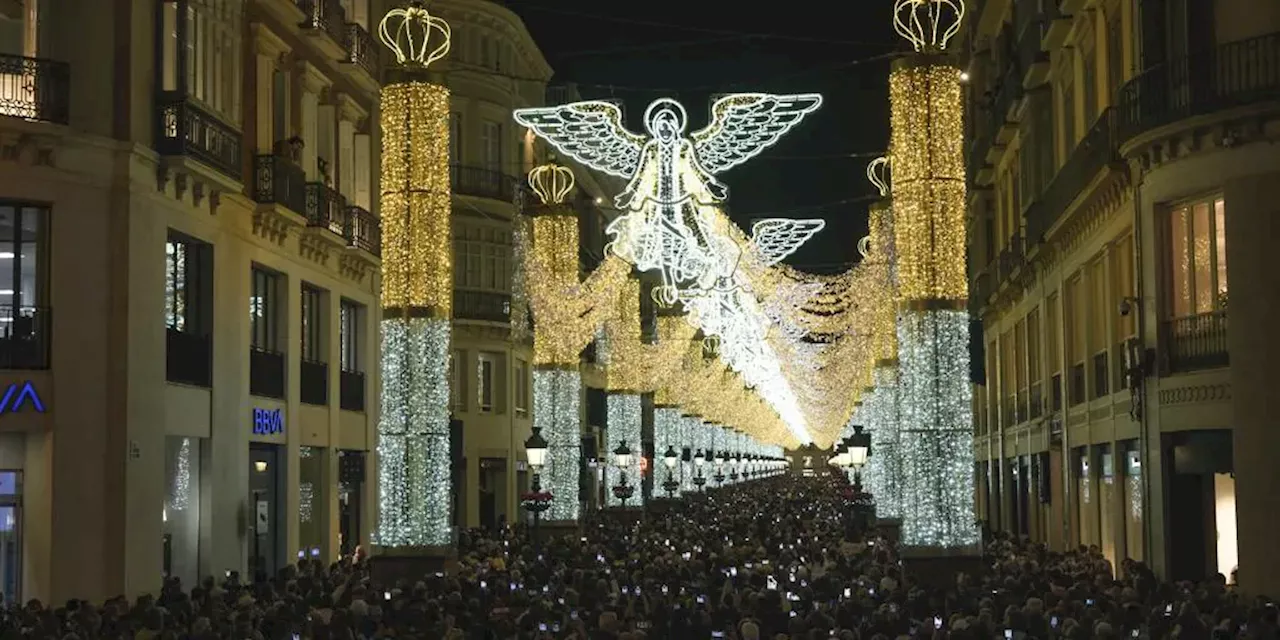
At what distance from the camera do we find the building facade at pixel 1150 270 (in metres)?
25.1

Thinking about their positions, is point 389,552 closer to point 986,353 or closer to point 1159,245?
point 1159,245

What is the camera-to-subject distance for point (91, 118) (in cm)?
2730

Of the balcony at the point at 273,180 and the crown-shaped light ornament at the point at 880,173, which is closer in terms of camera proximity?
the balcony at the point at 273,180

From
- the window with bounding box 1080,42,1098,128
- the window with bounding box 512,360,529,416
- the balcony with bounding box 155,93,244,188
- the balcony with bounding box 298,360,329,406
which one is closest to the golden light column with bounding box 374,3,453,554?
the balcony with bounding box 155,93,244,188

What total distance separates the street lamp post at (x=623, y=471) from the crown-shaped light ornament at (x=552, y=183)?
9.48 m

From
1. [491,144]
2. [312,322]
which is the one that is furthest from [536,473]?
[491,144]

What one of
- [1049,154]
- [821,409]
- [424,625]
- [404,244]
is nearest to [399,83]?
[404,244]

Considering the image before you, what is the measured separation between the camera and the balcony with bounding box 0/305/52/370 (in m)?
26.7

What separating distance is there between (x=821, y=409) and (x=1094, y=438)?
33369 mm

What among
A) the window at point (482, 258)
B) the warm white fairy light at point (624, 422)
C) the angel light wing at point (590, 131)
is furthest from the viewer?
the window at point (482, 258)

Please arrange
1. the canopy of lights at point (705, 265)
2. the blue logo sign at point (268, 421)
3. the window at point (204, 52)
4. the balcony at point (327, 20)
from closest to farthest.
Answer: the canopy of lights at point (705, 265)
the window at point (204, 52)
the blue logo sign at point (268, 421)
the balcony at point (327, 20)

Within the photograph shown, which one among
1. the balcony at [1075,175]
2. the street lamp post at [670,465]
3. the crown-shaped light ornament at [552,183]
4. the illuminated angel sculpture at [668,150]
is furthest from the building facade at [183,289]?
the street lamp post at [670,465]

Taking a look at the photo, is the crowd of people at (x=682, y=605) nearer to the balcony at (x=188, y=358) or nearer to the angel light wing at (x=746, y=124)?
the balcony at (x=188, y=358)

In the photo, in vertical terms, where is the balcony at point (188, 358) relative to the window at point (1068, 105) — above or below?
below
